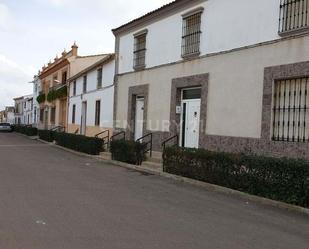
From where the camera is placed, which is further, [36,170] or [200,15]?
[200,15]

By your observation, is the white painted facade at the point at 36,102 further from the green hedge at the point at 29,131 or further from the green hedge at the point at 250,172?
the green hedge at the point at 250,172

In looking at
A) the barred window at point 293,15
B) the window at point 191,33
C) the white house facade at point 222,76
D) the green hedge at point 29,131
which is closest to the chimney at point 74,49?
the green hedge at point 29,131

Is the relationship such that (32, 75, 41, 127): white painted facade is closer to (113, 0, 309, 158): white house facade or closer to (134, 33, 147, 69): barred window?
(134, 33, 147, 69): barred window

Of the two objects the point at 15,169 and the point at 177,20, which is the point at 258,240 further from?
the point at 177,20

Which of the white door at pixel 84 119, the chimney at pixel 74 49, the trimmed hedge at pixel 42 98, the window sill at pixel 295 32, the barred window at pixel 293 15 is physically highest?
the chimney at pixel 74 49

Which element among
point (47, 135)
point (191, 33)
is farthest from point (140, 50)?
point (47, 135)

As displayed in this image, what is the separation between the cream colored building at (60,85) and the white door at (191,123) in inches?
838

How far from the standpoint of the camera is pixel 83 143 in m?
24.3

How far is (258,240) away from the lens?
7.06 m

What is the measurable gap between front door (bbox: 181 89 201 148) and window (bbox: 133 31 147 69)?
3.93m

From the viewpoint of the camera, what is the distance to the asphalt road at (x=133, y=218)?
6.60 meters

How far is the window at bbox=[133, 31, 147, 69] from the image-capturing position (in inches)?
849

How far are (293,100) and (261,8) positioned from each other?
10.1 feet

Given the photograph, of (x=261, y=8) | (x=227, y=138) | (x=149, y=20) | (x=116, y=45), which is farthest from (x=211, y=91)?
(x=116, y=45)
